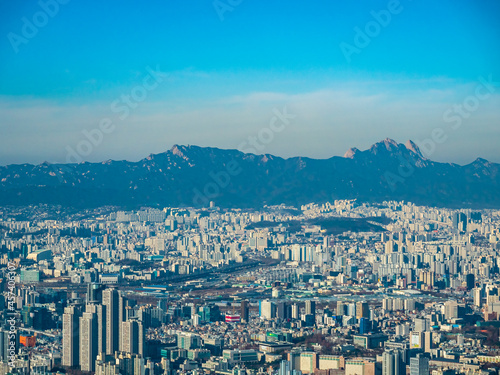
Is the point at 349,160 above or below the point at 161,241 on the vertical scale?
above

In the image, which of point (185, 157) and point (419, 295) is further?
point (185, 157)

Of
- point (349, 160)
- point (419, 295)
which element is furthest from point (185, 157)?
A: point (419, 295)

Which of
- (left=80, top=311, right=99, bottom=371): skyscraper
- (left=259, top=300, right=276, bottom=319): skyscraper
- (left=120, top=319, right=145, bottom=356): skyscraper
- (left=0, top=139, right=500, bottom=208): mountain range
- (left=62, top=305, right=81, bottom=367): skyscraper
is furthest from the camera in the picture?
(left=0, top=139, right=500, bottom=208): mountain range

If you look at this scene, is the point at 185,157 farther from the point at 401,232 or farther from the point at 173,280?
the point at 173,280

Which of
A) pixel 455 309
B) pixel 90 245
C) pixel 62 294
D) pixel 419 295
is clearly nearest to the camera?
pixel 455 309

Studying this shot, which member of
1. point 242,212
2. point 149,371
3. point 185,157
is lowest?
point 149,371

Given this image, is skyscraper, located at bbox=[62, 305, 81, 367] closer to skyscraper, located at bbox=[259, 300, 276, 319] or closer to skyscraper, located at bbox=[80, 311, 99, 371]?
skyscraper, located at bbox=[80, 311, 99, 371]

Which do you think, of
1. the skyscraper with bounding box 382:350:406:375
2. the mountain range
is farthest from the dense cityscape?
the mountain range
